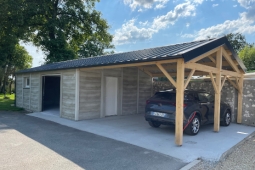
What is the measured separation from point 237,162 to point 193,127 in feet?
7.10

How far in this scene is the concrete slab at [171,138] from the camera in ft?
16.5

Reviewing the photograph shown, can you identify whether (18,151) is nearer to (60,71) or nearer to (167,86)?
(60,71)

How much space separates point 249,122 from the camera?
29.3 ft

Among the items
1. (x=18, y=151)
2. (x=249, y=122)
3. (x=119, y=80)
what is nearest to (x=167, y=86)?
(x=119, y=80)

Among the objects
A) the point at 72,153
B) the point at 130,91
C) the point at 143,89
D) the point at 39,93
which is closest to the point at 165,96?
the point at 72,153

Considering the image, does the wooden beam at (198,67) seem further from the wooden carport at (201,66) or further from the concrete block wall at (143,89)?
the concrete block wall at (143,89)

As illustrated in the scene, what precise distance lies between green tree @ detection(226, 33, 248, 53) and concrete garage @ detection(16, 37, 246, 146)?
3336cm

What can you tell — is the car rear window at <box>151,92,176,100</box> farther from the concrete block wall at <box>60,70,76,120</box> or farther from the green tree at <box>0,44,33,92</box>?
the green tree at <box>0,44,33,92</box>

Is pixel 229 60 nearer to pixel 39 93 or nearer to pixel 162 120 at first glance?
pixel 162 120

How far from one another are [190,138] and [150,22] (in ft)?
48.8

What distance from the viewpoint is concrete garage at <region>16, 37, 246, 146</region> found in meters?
5.81

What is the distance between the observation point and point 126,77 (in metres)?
11.3

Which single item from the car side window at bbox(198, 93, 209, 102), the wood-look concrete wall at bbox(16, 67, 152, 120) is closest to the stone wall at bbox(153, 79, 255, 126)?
the car side window at bbox(198, 93, 209, 102)

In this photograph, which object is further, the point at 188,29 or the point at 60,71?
the point at 188,29
